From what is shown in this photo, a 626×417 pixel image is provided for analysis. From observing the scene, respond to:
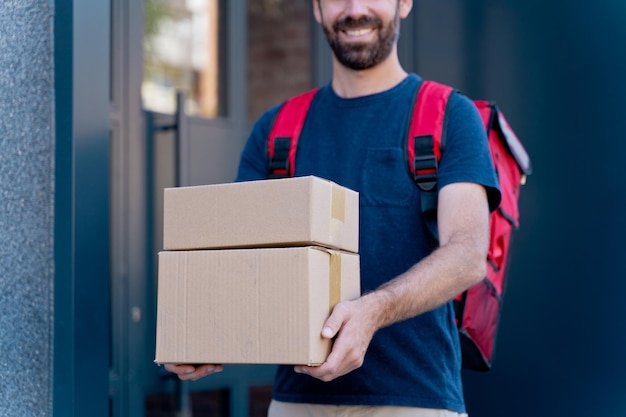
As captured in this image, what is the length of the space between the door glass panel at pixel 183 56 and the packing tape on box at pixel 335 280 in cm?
228

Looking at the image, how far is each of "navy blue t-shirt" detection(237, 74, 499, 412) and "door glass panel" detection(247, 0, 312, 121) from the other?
3007mm

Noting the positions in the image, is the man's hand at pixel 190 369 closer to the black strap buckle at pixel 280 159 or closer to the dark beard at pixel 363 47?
the black strap buckle at pixel 280 159

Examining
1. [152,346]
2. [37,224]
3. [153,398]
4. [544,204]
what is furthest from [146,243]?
[544,204]

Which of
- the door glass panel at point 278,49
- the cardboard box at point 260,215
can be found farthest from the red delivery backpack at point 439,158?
the door glass panel at point 278,49

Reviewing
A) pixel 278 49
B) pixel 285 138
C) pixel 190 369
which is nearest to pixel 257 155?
pixel 285 138

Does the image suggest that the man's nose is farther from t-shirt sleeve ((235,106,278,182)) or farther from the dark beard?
t-shirt sleeve ((235,106,278,182))

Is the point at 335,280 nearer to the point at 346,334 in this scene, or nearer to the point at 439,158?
the point at 346,334

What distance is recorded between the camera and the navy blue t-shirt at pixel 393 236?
83.0 inches

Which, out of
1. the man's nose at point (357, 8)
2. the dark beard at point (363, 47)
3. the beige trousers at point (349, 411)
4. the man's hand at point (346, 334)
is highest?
the man's nose at point (357, 8)

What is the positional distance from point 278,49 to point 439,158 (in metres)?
3.31

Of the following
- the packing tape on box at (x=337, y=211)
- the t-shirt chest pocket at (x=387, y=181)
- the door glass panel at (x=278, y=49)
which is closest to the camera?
the packing tape on box at (x=337, y=211)

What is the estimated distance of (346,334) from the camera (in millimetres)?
1736

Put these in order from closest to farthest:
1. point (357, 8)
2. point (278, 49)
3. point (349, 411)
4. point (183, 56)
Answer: point (349, 411) < point (357, 8) < point (183, 56) < point (278, 49)

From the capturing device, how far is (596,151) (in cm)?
313
